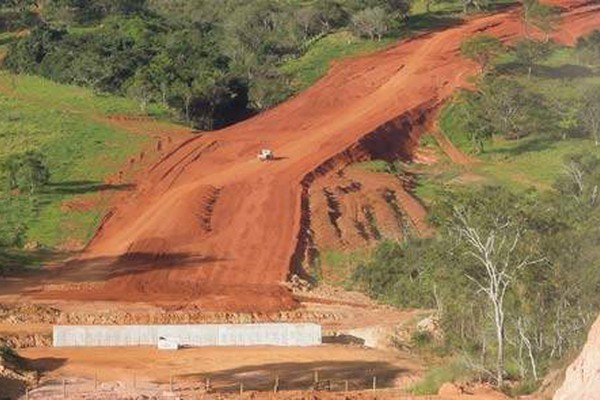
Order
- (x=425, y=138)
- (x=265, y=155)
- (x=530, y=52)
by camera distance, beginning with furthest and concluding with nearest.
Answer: (x=530, y=52) < (x=425, y=138) < (x=265, y=155)

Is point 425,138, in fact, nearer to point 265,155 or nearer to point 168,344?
point 265,155

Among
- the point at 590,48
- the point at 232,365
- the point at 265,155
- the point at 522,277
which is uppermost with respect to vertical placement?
the point at 590,48

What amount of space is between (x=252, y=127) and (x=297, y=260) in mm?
20570

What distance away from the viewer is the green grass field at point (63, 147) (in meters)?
53.0

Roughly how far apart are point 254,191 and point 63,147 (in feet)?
37.4

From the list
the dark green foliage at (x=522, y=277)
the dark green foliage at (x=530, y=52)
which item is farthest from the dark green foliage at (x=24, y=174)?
the dark green foliage at (x=530, y=52)

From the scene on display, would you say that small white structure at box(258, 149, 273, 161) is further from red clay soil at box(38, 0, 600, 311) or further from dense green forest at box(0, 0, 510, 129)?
dense green forest at box(0, 0, 510, 129)

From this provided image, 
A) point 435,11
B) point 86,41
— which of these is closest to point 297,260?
point 86,41

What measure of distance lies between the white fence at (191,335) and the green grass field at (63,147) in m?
12.6

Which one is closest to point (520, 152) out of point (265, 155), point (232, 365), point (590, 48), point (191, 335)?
point (265, 155)

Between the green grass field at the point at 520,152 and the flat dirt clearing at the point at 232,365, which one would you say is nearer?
the flat dirt clearing at the point at 232,365

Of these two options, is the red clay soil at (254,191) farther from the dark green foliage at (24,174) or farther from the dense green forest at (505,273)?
the dense green forest at (505,273)

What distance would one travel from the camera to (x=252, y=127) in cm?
6981

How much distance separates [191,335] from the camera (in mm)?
39125
